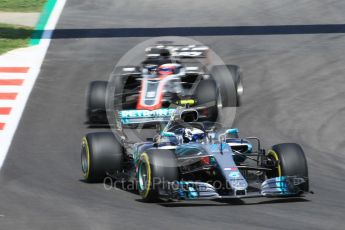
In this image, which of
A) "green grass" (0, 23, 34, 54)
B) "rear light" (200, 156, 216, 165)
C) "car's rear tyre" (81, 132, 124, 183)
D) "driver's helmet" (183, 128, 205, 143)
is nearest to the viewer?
"rear light" (200, 156, 216, 165)

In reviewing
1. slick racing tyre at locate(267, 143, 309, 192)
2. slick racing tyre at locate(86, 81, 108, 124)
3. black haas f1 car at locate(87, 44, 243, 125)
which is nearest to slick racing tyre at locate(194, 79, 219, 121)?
black haas f1 car at locate(87, 44, 243, 125)

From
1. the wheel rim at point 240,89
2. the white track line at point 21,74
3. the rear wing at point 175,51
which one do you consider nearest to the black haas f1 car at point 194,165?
the white track line at point 21,74

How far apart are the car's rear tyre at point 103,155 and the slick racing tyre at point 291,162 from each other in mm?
2370

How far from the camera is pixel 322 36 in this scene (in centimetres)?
2508

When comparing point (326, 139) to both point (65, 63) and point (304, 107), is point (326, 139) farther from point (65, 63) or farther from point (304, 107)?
point (65, 63)

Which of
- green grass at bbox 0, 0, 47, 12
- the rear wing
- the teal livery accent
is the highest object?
green grass at bbox 0, 0, 47, 12

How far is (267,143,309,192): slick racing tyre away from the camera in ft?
42.3

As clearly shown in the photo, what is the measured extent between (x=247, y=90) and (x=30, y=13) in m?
9.71

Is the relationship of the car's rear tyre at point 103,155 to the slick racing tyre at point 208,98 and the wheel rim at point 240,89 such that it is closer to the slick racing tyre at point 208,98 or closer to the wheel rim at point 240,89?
the slick racing tyre at point 208,98

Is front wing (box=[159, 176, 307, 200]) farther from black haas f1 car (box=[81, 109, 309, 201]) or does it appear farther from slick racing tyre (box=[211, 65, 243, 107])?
slick racing tyre (box=[211, 65, 243, 107])

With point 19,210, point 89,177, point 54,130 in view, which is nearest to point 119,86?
point 54,130

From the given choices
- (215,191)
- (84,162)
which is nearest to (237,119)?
(84,162)

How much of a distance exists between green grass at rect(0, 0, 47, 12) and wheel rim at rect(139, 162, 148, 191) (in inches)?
639

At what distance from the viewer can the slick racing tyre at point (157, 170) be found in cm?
1247
